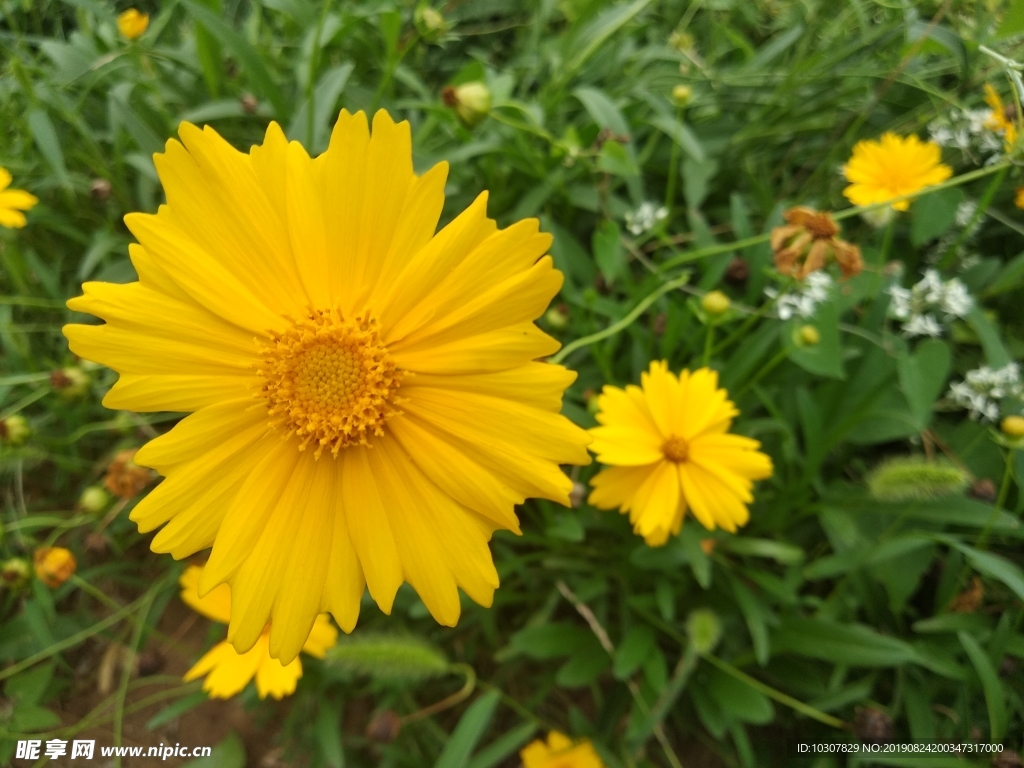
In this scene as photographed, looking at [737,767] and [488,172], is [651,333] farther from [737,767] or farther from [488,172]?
[737,767]

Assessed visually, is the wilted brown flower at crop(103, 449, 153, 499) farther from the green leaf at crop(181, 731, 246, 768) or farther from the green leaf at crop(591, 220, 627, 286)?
the green leaf at crop(591, 220, 627, 286)

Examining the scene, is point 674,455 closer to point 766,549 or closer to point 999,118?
point 766,549

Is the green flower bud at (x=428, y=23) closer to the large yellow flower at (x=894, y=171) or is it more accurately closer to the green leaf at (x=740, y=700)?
the large yellow flower at (x=894, y=171)

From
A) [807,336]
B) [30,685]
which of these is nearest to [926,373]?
[807,336]

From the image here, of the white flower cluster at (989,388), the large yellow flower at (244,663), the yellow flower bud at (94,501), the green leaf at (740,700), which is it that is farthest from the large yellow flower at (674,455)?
the yellow flower bud at (94,501)

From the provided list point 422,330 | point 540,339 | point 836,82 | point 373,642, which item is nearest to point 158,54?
point 422,330
